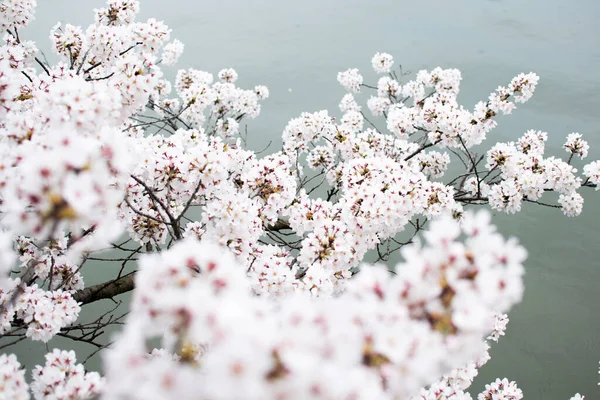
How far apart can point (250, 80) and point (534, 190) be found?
7692 millimetres

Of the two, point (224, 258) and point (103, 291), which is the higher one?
point (103, 291)

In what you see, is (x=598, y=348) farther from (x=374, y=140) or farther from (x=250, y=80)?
(x=250, y=80)

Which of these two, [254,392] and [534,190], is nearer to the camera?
[254,392]

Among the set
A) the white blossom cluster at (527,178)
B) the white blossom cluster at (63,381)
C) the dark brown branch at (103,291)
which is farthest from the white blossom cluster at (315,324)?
the white blossom cluster at (527,178)

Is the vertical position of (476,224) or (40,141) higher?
(40,141)

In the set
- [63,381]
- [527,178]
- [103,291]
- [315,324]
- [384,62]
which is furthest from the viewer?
[384,62]

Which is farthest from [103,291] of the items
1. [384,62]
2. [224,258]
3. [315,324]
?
[384,62]

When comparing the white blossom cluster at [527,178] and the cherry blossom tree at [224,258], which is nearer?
the cherry blossom tree at [224,258]

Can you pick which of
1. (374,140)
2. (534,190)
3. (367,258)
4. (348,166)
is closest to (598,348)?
(367,258)

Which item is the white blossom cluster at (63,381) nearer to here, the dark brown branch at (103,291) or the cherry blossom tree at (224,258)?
the cherry blossom tree at (224,258)

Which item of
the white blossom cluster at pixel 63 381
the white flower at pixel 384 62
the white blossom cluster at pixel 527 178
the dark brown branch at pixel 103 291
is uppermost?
the white flower at pixel 384 62

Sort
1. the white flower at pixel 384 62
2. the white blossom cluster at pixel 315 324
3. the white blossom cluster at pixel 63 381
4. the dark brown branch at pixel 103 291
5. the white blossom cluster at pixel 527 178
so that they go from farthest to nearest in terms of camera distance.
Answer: the white flower at pixel 384 62
the white blossom cluster at pixel 527 178
the dark brown branch at pixel 103 291
the white blossom cluster at pixel 63 381
the white blossom cluster at pixel 315 324

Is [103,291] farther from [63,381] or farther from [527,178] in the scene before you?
[527,178]

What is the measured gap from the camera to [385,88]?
8648 mm
